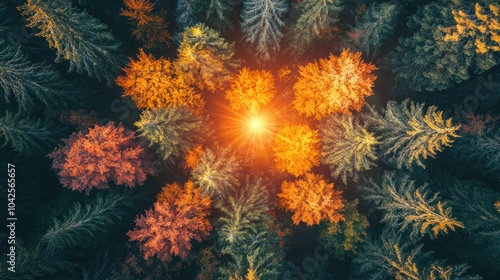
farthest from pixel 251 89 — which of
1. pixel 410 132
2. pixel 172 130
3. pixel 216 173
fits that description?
pixel 410 132

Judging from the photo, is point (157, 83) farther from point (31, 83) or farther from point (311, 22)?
point (311, 22)

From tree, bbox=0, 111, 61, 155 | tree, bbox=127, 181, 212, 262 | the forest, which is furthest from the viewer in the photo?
tree, bbox=0, 111, 61, 155

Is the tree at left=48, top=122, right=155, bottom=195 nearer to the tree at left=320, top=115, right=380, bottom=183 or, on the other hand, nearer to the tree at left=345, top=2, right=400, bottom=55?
the tree at left=320, top=115, right=380, bottom=183

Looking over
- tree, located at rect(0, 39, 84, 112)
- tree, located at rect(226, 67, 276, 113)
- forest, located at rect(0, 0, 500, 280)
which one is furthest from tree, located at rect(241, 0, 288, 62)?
tree, located at rect(0, 39, 84, 112)

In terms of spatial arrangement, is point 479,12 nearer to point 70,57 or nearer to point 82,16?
point 82,16

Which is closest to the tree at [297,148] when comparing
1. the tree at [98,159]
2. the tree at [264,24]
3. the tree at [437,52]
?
the tree at [264,24]
